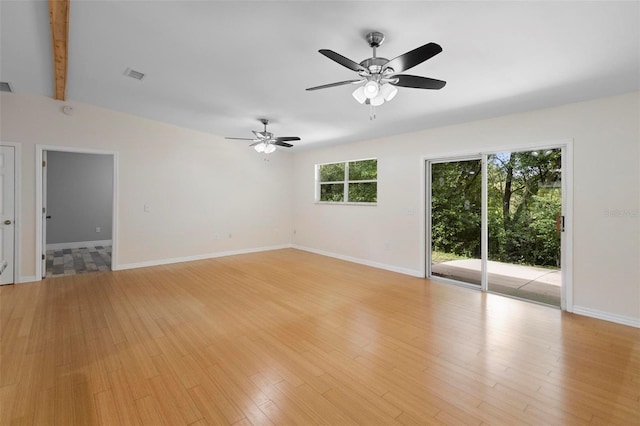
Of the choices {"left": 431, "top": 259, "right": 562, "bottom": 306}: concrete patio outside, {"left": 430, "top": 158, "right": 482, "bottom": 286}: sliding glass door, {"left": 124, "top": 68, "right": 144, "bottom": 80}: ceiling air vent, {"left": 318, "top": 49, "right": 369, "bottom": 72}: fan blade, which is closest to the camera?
{"left": 318, "top": 49, "right": 369, "bottom": 72}: fan blade

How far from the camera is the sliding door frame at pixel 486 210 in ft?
11.8

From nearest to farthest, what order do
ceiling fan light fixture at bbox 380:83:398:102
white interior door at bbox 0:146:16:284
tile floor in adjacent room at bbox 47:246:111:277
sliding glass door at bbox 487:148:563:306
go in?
1. ceiling fan light fixture at bbox 380:83:398:102
2. sliding glass door at bbox 487:148:563:306
3. white interior door at bbox 0:146:16:284
4. tile floor in adjacent room at bbox 47:246:111:277

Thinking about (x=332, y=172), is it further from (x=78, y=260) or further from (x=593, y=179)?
(x=78, y=260)

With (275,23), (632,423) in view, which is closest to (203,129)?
(275,23)

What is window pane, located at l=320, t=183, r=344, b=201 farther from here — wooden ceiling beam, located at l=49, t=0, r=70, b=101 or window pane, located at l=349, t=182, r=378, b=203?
wooden ceiling beam, located at l=49, t=0, r=70, b=101

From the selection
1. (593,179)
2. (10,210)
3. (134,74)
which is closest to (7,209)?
(10,210)

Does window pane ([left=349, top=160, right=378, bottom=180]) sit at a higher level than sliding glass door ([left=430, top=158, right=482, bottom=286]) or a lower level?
higher

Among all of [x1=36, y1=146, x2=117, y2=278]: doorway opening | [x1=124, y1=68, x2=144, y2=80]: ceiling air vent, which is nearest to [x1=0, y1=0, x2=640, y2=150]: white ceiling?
[x1=124, y1=68, x2=144, y2=80]: ceiling air vent

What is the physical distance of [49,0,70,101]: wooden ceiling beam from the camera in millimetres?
2533

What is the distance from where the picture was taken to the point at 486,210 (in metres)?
4.38

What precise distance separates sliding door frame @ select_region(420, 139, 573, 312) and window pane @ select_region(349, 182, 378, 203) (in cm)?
116

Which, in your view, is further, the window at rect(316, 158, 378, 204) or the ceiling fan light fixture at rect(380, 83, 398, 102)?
the window at rect(316, 158, 378, 204)

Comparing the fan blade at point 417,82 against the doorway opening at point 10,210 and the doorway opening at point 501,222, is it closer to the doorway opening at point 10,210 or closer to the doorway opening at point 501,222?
the doorway opening at point 501,222

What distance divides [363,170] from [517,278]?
11.1ft
